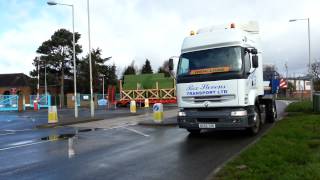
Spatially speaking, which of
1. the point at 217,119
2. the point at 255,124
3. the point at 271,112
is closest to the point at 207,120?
the point at 217,119

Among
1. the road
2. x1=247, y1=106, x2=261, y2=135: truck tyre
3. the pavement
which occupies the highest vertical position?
x1=247, y1=106, x2=261, y2=135: truck tyre

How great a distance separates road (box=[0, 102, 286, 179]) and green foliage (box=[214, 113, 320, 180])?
2.16 feet

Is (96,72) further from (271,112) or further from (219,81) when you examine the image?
(219,81)

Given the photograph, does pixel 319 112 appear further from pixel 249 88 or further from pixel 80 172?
pixel 80 172

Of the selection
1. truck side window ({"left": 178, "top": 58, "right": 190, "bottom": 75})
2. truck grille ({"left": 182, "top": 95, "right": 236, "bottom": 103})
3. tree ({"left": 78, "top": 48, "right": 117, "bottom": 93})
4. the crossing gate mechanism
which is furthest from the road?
tree ({"left": 78, "top": 48, "right": 117, "bottom": 93})

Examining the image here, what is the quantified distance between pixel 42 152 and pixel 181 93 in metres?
4.77

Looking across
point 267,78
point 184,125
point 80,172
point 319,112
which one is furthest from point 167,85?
point 80,172

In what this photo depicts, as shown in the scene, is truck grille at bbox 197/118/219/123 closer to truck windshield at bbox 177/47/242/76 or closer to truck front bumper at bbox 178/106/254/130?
truck front bumper at bbox 178/106/254/130

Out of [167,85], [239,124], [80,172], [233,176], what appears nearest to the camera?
[233,176]

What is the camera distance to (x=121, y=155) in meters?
12.0

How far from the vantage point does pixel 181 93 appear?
594 inches

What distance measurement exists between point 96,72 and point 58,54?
969cm

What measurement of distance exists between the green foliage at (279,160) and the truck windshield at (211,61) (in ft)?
8.13

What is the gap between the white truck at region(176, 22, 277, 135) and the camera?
14.2 metres
